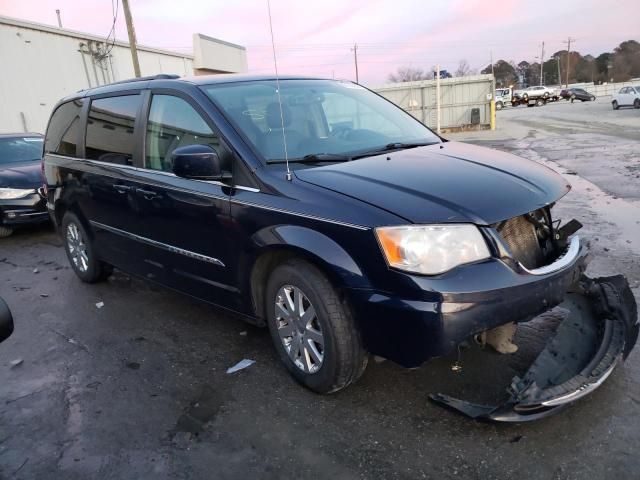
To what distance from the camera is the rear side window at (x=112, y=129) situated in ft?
13.1

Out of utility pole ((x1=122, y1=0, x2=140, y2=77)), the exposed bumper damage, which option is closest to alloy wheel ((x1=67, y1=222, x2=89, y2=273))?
the exposed bumper damage

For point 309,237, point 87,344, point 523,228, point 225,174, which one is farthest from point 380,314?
point 87,344

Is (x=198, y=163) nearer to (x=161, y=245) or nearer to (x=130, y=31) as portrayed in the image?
(x=161, y=245)

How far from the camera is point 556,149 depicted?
14602mm

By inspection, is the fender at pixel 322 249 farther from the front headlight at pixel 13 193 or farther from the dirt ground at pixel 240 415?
the front headlight at pixel 13 193

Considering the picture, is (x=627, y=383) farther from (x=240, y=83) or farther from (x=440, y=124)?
(x=440, y=124)

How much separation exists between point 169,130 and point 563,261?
8.71 ft

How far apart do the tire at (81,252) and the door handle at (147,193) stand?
1.41m

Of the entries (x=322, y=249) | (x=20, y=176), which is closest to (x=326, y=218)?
(x=322, y=249)

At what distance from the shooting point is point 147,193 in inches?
148

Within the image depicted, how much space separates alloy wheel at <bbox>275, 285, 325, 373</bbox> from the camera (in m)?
2.86

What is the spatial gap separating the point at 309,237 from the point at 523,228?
46.3 inches

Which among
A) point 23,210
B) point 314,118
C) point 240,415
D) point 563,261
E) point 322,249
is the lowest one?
point 240,415

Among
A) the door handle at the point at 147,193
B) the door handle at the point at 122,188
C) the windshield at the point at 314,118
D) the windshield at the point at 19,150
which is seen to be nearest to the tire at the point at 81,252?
the door handle at the point at 122,188
